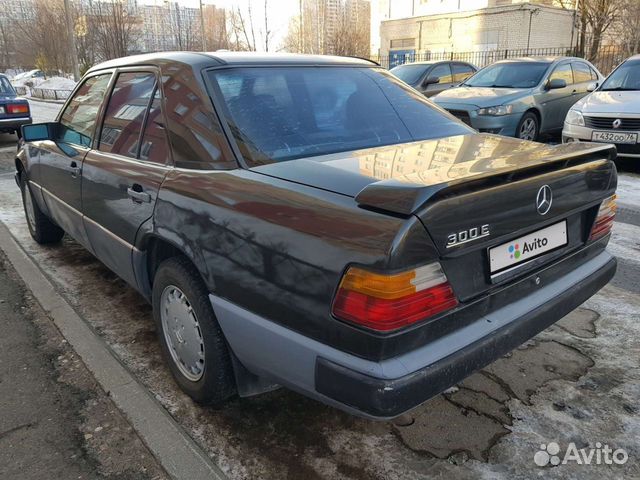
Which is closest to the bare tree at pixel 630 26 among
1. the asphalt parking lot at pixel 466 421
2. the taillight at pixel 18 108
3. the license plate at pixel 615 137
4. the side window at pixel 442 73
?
the side window at pixel 442 73

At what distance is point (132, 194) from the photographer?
2836 millimetres

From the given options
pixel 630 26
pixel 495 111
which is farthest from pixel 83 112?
pixel 630 26

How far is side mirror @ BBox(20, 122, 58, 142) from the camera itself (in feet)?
13.1

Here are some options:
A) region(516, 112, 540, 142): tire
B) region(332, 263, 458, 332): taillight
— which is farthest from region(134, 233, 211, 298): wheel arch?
region(516, 112, 540, 142): tire

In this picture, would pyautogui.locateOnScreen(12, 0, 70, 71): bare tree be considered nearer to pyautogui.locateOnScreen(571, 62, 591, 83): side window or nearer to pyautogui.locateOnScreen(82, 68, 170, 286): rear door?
pyautogui.locateOnScreen(571, 62, 591, 83): side window

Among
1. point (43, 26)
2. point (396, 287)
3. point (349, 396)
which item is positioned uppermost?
point (43, 26)

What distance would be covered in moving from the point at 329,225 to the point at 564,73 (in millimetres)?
9612

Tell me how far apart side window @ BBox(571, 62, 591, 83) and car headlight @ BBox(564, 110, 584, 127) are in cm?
268

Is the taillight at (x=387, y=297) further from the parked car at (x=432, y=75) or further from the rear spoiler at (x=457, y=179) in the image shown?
the parked car at (x=432, y=75)

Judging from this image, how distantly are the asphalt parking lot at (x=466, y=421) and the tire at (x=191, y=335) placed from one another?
0.15 metres

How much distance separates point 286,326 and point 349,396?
1.14 feet

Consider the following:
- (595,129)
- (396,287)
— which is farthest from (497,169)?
(595,129)

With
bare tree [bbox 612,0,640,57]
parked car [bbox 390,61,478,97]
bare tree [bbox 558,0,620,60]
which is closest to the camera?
parked car [bbox 390,61,478,97]

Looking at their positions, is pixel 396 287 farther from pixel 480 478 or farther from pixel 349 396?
pixel 480 478
